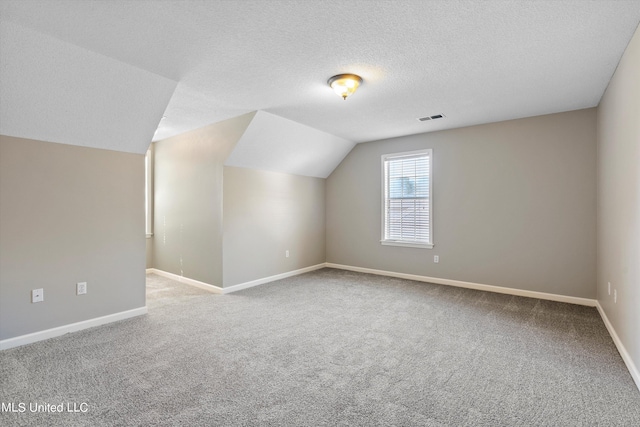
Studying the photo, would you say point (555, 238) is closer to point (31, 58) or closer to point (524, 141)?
point (524, 141)

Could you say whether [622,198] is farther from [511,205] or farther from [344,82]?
[344,82]

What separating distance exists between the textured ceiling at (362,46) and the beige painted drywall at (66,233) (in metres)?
0.62

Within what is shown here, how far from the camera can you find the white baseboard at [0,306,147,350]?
2693 mm

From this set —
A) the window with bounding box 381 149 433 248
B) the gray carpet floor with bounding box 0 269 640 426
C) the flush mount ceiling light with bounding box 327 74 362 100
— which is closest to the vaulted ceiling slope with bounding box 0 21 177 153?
the flush mount ceiling light with bounding box 327 74 362 100

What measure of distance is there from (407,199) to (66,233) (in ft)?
15.2

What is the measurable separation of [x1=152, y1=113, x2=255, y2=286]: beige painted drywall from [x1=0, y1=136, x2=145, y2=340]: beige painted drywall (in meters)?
1.08

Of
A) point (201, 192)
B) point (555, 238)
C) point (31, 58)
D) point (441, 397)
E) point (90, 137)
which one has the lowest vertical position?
point (441, 397)

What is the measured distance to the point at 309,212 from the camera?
5.98 m

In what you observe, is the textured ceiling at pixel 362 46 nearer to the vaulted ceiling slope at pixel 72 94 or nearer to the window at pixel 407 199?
the vaulted ceiling slope at pixel 72 94

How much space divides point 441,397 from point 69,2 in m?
3.35

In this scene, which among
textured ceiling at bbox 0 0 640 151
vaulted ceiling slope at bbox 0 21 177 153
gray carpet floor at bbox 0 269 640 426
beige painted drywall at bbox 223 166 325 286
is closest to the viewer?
gray carpet floor at bbox 0 269 640 426

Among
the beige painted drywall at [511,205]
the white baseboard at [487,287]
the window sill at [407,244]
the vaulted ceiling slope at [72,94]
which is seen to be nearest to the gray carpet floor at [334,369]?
the white baseboard at [487,287]

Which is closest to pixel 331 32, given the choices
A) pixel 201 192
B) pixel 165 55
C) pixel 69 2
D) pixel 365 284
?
pixel 165 55

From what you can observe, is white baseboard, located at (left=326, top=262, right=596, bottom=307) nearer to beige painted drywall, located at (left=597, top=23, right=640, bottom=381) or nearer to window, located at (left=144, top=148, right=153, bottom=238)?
beige painted drywall, located at (left=597, top=23, right=640, bottom=381)
